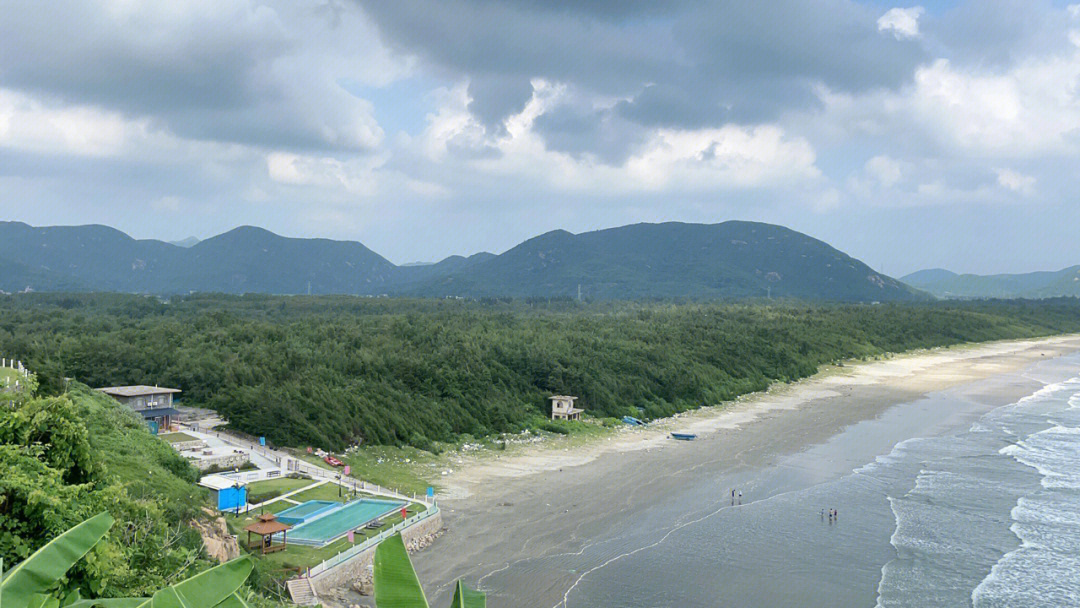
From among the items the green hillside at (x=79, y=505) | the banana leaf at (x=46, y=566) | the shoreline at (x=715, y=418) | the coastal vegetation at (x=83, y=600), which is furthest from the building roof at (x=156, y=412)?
A: the coastal vegetation at (x=83, y=600)

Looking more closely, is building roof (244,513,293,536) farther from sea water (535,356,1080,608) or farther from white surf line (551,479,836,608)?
sea water (535,356,1080,608)

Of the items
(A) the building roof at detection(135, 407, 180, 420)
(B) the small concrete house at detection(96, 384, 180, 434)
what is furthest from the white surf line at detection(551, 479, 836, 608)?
(A) the building roof at detection(135, 407, 180, 420)

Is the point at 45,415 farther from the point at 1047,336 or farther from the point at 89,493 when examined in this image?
the point at 1047,336

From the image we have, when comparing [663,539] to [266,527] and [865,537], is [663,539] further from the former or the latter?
[266,527]

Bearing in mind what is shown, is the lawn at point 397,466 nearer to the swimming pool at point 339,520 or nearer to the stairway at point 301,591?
the swimming pool at point 339,520

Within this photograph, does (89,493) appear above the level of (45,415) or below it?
below

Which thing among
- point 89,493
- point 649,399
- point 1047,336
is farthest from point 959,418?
point 1047,336
